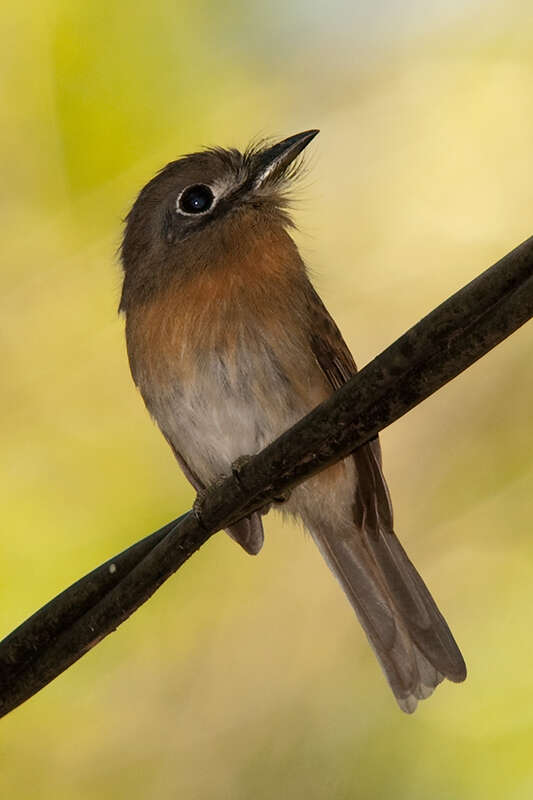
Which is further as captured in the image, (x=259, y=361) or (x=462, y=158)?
(x=462, y=158)

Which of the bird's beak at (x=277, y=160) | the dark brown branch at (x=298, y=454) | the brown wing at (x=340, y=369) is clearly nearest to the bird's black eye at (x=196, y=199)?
the bird's beak at (x=277, y=160)

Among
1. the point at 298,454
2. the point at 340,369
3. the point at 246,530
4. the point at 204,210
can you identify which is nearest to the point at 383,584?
the point at 246,530

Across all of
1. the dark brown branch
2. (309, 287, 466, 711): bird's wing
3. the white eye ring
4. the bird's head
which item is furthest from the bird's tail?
the dark brown branch

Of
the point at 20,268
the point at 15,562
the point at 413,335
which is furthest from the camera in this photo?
the point at 20,268

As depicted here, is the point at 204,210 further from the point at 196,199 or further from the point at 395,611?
the point at 395,611

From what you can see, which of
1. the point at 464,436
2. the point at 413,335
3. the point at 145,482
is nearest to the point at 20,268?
the point at 145,482

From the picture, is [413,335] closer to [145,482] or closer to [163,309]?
[163,309]

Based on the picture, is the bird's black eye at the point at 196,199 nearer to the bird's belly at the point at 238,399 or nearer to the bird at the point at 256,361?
the bird at the point at 256,361

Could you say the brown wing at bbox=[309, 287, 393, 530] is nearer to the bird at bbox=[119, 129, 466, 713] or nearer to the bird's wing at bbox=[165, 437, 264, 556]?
the bird at bbox=[119, 129, 466, 713]
